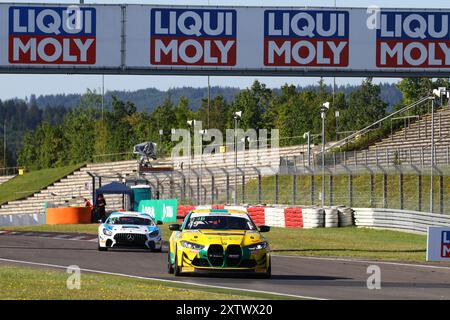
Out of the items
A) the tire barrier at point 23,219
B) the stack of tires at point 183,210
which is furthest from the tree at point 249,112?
the stack of tires at point 183,210

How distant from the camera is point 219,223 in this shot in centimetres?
2283

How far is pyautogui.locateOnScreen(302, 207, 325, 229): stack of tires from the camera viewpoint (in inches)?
1927

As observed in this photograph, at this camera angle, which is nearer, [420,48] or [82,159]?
[420,48]

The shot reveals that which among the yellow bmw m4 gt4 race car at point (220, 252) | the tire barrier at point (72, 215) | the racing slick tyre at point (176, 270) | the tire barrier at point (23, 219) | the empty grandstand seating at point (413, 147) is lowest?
the tire barrier at point (23, 219)

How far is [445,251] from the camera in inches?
1096

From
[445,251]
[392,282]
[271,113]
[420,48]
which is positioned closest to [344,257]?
[445,251]

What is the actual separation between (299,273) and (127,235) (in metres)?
8.74

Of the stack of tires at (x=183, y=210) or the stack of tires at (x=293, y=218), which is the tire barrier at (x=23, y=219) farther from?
the stack of tires at (x=293, y=218)

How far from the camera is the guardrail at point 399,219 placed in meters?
40.5

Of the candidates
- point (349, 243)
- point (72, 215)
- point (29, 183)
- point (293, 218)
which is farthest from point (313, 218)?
point (29, 183)

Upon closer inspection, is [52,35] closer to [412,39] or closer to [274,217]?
[412,39]

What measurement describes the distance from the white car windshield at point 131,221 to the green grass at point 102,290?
11633 millimetres
